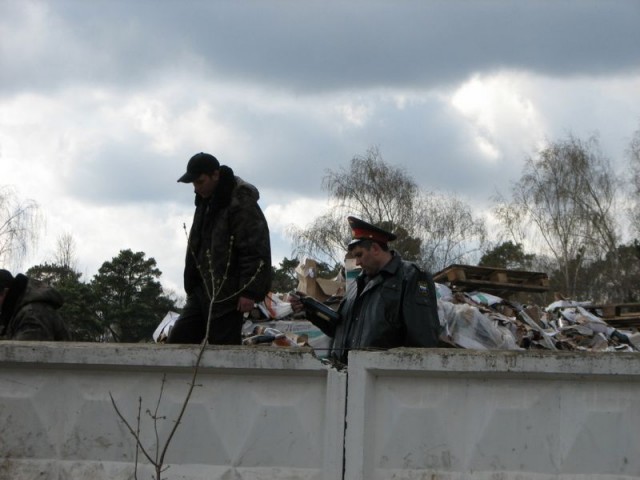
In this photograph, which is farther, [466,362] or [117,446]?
[117,446]

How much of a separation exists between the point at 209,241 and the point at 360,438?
7.78 ft

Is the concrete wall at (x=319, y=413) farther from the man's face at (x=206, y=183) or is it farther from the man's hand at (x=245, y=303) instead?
the man's face at (x=206, y=183)

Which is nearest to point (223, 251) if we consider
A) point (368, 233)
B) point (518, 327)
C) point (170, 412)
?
point (368, 233)

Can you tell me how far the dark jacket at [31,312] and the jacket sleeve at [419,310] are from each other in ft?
7.05

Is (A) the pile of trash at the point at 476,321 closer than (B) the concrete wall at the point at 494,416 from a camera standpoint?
No

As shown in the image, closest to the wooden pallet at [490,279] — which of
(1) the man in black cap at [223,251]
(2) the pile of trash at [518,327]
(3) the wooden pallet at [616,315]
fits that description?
(2) the pile of trash at [518,327]

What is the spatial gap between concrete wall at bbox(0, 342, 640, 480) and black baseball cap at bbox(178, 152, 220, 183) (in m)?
1.90

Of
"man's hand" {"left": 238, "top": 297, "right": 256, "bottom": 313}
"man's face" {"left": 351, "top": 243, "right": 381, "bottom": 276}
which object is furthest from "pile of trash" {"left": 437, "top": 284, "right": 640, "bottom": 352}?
"man's face" {"left": 351, "top": 243, "right": 381, "bottom": 276}

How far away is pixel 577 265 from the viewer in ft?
175

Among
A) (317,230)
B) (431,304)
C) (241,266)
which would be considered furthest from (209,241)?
(317,230)

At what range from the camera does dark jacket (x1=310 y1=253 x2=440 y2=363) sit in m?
5.24

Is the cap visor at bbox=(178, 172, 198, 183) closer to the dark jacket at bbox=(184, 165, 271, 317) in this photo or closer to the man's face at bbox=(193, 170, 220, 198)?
the man's face at bbox=(193, 170, 220, 198)

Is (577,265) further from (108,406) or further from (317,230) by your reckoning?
(108,406)

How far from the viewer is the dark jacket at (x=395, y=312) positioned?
17.2ft
